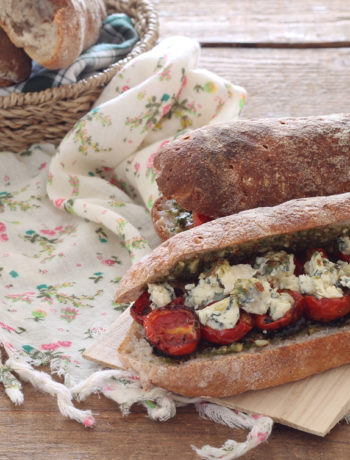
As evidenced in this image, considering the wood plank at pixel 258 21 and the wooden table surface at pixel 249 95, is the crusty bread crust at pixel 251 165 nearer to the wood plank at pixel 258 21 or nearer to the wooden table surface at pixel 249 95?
the wooden table surface at pixel 249 95

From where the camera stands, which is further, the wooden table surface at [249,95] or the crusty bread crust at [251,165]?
the crusty bread crust at [251,165]

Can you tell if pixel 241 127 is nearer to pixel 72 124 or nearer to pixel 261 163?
pixel 261 163

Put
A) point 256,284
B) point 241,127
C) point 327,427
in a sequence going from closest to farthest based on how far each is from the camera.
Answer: point 327,427, point 256,284, point 241,127

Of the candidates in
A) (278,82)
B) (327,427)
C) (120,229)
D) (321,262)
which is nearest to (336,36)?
(278,82)

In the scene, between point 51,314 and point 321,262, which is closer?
point 321,262

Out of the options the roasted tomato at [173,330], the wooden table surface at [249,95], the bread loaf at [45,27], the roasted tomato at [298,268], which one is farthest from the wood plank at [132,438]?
the bread loaf at [45,27]

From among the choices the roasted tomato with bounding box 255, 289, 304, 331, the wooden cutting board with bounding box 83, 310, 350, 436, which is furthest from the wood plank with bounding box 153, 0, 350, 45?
the wooden cutting board with bounding box 83, 310, 350, 436
